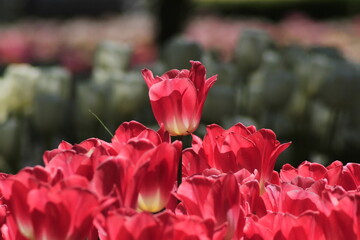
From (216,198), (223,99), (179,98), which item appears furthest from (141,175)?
(223,99)

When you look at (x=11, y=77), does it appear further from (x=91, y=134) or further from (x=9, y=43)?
(x=9, y=43)

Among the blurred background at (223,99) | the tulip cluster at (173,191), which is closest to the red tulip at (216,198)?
the tulip cluster at (173,191)

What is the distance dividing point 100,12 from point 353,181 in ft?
83.2

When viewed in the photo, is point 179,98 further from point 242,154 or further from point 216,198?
point 216,198

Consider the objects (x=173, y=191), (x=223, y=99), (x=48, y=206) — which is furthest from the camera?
(x=223, y=99)

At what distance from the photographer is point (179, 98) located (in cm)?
115

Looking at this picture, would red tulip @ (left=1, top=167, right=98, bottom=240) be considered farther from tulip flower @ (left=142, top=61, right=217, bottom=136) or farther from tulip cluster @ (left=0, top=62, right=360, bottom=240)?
tulip flower @ (left=142, top=61, right=217, bottom=136)

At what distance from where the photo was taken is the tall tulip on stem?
44.9 inches

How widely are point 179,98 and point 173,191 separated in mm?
147

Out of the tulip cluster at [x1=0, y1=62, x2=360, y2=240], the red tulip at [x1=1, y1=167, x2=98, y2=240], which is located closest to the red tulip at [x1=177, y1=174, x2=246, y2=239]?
the tulip cluster at [x1=0, y1=62, x2=360, y2=240]

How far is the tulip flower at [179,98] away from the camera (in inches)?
44.9

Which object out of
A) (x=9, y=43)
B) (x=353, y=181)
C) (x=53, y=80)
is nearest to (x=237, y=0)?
(x=9, y=43)

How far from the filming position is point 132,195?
3.17 feet

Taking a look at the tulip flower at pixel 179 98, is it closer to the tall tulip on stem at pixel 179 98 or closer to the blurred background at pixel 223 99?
the tall tulip on stem at pixel 179 98
